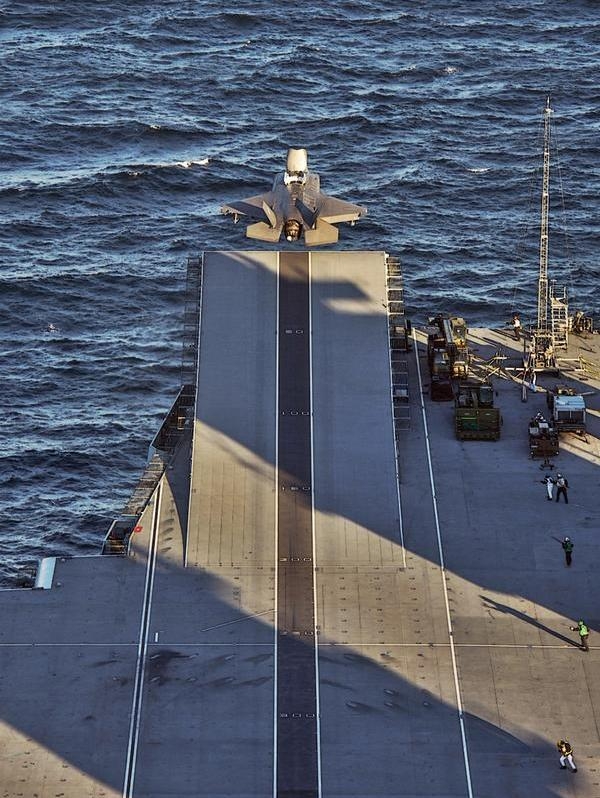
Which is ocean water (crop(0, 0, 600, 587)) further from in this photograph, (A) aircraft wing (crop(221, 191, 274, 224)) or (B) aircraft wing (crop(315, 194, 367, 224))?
(B) aircraft wing (crop(315, 194, 367, 224))

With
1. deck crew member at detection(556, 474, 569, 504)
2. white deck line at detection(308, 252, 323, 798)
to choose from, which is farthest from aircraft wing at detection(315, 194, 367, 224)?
deck crew member at detection(556, 474, 569, 504)

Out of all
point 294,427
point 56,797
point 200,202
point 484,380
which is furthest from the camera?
point 200,202

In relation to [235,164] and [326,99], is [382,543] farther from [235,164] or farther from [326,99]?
[326,99]

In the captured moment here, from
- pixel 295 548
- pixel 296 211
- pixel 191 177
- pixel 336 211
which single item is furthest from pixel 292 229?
pixel 191 177

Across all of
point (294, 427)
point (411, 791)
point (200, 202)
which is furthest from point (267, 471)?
point (200, 202)

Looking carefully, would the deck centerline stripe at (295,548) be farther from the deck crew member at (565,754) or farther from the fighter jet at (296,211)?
the deck crew member at (565,754)

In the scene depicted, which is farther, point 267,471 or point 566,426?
point 566,426

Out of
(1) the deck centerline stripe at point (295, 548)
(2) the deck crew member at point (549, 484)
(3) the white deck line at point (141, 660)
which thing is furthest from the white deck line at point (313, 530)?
(2) the deck crew member at point (549, 484)
